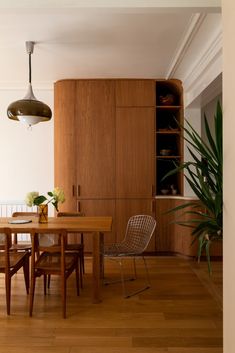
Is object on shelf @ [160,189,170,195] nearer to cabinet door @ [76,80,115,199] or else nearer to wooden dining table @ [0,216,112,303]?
cabinet door @ [76,80,115,199]

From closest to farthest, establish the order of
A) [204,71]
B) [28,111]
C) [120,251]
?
[28,111]
[120,251]
[204,71]

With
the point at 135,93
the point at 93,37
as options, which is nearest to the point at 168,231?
the point at 135,93

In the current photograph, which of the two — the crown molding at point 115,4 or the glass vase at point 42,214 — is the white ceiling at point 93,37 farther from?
the glass vase at point 42,214

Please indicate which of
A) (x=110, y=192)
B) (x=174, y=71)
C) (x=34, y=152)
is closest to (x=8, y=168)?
(x=34, y=152)

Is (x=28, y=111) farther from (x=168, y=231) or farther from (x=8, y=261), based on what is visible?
(x=168, y=231)

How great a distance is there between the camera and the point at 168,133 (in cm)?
546

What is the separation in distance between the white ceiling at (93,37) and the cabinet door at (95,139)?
26cm

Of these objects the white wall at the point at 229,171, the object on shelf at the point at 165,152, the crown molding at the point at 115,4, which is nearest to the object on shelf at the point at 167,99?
the object on shelf at the point at 165,152

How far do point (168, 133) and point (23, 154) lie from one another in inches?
94.6

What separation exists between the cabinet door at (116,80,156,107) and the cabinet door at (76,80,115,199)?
123 mm

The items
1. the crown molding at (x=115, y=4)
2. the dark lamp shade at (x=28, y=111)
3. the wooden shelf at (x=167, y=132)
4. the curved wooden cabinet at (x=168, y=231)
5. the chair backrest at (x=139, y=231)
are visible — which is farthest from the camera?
the wooden shelf at (x=167, y=132)

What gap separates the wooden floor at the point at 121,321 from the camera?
266 cm

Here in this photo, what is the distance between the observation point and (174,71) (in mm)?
4887

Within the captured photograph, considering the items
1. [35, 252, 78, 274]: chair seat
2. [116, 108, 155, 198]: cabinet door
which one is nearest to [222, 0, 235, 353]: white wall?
[35, 252, 78, 274]: chair seat
